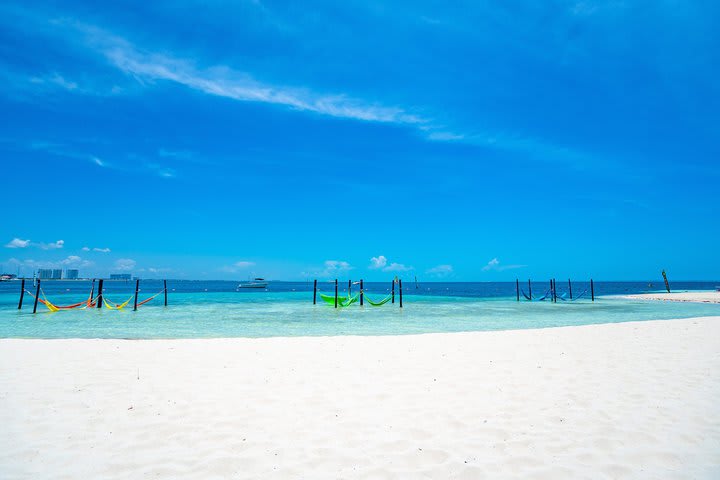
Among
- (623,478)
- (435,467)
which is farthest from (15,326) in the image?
(623,478)

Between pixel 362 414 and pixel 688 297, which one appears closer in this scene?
pixel 362 414

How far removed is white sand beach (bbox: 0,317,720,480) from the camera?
3877mm

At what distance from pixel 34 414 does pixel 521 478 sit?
19.4 feet

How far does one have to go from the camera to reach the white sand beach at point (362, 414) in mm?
3877

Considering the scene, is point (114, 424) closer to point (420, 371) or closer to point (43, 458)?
point (43, 458)

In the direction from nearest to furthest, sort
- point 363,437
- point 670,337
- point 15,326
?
point 363,437 < point 670,337 < point 15,326

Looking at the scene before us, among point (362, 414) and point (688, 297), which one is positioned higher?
point (688, 297)

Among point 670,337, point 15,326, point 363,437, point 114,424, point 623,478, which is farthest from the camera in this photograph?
point 15,326

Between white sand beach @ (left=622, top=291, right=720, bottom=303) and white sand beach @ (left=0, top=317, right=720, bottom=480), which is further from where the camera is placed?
white sand beach @ (left=622, top=291, right=720, bottom=303)

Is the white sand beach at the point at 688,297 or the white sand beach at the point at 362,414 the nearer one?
the white sand beach at the point at 362,414

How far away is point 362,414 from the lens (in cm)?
529

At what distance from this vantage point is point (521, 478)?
3.62 m

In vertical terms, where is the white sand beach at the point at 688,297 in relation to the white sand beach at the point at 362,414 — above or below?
above

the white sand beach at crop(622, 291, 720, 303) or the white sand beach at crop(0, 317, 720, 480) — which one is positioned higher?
the white sand beach at crop(622, 291, 720, 303)
